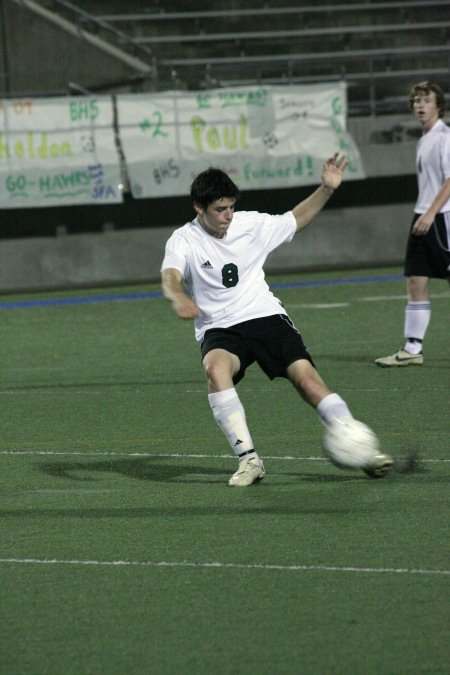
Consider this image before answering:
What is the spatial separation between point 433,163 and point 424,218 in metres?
0.55

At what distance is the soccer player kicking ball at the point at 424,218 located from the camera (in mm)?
11164

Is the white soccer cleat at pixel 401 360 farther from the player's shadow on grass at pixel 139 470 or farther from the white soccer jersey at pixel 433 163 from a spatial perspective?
the player's shadow on grass at pixel 139 470

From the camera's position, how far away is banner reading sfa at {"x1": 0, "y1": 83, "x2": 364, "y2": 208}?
1986 cm

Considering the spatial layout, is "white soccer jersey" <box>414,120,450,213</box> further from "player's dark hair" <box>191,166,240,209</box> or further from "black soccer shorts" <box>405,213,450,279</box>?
"player's dark hair" <box>191,166,240,209</box>

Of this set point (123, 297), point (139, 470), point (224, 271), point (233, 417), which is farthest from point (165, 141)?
point (233, 417)

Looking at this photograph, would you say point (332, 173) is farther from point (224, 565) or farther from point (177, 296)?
point (224, 565)

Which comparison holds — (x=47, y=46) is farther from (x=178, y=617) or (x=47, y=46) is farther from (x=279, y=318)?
(x=178, y=617)

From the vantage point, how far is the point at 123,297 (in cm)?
1834

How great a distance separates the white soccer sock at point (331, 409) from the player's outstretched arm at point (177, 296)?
0.81 meters

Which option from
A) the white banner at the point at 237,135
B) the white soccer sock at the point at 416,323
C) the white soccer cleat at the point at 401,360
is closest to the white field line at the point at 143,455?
the white soccer cleat at the point at 401,360

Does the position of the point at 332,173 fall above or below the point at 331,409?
above

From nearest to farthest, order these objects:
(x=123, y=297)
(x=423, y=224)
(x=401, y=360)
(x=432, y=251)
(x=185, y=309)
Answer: (x=185, y=309) → (x=423, y=224) → (x=432, y=251) → (x=401, y=360) → (x=123, y=297)

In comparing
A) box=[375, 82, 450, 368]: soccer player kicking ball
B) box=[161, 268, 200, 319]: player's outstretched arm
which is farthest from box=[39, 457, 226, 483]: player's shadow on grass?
box=[375, 82, 450, 368]: soccer player kicking ball

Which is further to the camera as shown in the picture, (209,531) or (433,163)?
(433,163)
